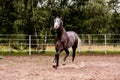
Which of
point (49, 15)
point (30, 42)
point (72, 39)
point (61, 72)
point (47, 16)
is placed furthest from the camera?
point (49, 15)

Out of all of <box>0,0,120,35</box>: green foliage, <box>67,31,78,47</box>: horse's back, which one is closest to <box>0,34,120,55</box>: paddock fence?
<box>0,0,120,35</box>: green foliage

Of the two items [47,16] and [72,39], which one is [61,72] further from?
[47,16]

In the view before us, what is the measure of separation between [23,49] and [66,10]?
14.0 ft

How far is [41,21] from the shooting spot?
916 inches

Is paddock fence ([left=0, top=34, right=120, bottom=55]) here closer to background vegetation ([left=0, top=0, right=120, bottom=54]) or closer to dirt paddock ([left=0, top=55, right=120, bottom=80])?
background vegetation ([left=0, top=0, right=120, bottom=54])

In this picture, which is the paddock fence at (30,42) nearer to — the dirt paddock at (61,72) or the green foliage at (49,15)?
the green foliage at (49,15)

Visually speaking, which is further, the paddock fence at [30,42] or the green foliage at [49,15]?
the green foliage at [49,15]

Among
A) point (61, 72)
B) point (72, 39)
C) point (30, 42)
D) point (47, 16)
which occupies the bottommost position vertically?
point (30, 42)

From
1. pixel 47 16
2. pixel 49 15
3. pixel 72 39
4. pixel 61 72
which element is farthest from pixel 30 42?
pixel 61 72

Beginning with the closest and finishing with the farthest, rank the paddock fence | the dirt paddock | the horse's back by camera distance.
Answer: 1. the dirt paddock
2. the horse's back
3. the paddock fence

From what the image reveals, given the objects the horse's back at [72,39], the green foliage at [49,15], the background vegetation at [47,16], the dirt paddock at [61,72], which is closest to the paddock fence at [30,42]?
the background vegetation at [47,16]

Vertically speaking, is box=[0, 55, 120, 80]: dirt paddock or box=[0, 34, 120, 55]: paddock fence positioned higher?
box=[0, 55, 120, 80]: dirt paddock

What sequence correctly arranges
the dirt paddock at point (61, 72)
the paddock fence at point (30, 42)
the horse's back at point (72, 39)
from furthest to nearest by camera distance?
the paddock fence at point (30, 42)
the horse's back at point (72, 39)
the dirt paddock at point (61, 72)

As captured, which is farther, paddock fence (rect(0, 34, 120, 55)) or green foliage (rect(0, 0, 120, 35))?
green foliage (rect(0, 0, 120, 35))
